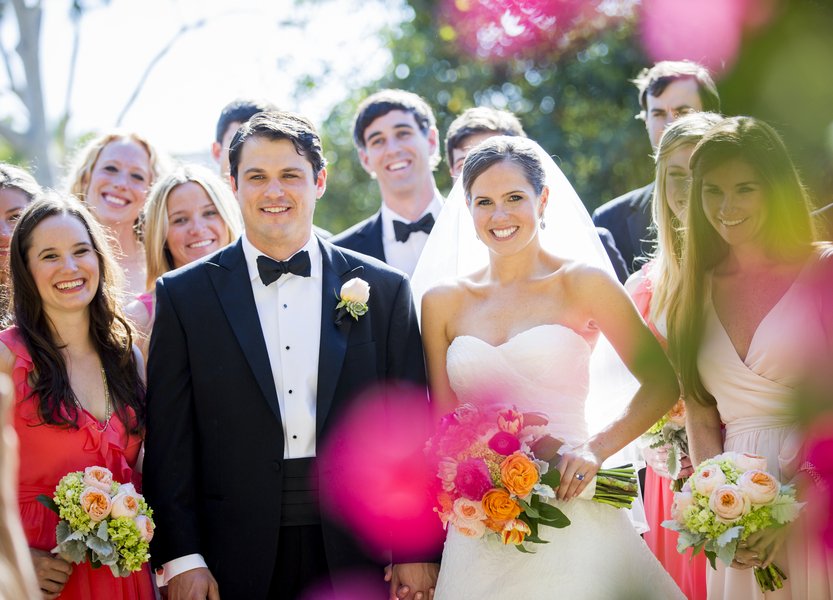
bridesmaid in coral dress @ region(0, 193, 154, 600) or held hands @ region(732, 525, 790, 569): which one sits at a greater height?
bridesmaid in coral dress @ region(0, 193, 154, 600)

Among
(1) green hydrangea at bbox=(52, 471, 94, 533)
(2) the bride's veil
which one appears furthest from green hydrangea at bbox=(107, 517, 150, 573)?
(2) the bride's veil

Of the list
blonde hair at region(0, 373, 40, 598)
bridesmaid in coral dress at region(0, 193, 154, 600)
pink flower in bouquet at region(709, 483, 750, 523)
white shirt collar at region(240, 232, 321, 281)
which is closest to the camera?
blonde hair at region(0, 373, 40, 598)

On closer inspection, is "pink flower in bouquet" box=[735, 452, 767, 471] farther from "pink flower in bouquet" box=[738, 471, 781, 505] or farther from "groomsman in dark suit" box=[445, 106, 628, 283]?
"groomsman in dark suit" box=[445, 106, 628, 283]

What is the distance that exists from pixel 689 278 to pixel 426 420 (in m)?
1.45

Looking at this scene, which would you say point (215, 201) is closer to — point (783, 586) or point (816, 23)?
point (783, 586)

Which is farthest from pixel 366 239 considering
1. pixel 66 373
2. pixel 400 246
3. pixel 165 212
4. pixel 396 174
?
pixel 66 373

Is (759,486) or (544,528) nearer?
(759,486)

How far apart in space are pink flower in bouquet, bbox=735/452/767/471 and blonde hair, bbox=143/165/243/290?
3538mm

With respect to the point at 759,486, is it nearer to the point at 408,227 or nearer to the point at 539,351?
the point at 539,351

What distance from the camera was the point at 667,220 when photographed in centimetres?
494

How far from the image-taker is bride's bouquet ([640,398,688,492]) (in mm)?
4621

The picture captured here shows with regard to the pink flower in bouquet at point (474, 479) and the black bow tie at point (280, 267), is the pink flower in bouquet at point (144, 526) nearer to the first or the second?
the black bow tie at point (280, 267)

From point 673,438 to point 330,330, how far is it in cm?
193

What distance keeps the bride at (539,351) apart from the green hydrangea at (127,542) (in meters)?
1.34
